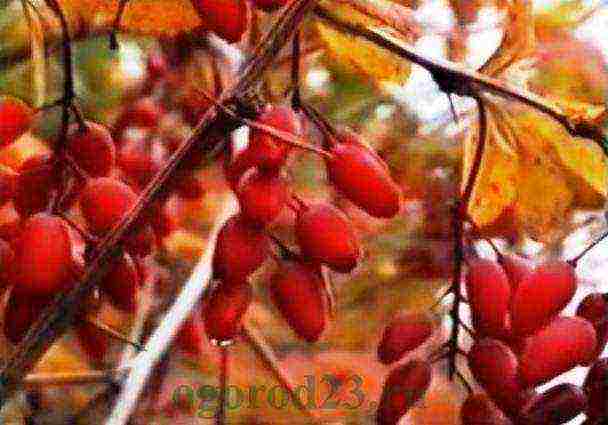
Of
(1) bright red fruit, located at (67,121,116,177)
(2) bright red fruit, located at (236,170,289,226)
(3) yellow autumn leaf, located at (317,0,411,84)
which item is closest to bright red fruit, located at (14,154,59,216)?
(1) bright red fruit, located at (67,121,116,177)

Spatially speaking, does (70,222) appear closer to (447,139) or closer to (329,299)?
(329,299)

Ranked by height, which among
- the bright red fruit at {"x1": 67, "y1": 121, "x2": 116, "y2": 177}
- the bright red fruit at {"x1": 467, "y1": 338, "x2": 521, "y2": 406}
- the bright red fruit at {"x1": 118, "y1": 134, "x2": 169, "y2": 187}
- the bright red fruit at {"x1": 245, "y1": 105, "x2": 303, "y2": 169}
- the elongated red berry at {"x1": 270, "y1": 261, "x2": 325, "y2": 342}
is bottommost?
the bright red fruit at {"x1": 467, "y1": 338, "x2": 521, "y2": 406}

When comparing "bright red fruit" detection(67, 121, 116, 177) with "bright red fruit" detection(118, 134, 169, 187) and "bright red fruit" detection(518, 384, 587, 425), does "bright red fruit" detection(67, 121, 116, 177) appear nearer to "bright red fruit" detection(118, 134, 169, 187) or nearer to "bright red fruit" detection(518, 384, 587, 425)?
"bright red fruit" detection(118, 134, 169, 187)

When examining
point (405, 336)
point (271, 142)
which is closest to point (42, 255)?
point (271, 142)

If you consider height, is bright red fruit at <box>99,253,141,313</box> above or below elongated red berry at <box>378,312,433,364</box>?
above

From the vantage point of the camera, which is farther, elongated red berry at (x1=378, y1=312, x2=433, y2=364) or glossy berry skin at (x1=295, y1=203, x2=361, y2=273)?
elongated red berry at (x1=378, y1=312, x2=433, y2=364)

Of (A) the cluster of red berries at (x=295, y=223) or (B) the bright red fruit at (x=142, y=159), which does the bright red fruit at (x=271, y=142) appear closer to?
(A) the cluster of red berries at (x=295, y=223)
